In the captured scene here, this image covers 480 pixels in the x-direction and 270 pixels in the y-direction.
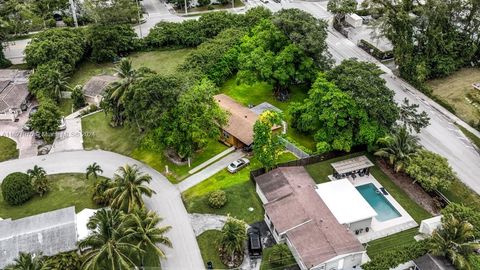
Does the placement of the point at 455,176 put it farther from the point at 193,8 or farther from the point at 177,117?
the point at 193,8

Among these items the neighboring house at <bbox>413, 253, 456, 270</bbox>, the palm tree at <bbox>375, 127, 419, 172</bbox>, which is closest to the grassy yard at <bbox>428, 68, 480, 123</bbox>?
the palm tree at <bbox>375, 127, 419, 172</bbox>

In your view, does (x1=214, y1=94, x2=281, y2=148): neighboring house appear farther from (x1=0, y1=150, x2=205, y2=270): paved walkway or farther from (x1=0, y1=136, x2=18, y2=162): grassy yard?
(x1=0, y1=136, x2=18, y2=162): grassy yard

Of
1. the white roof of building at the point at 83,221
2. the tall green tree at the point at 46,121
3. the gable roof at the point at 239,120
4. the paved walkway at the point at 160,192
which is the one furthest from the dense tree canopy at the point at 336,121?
the tall green tree at the point at 46,121

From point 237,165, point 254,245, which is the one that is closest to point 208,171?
point 237,165

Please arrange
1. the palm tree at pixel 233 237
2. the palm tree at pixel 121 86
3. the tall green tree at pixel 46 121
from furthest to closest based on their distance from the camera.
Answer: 1. the tall green tree at pixel 46 121
2. the palm tree at pixel 121 86
3. the palm tree at pixel 233 237

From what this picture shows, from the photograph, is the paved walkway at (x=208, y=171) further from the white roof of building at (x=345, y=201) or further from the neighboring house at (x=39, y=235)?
the neighboring house at (x=39, y=235)

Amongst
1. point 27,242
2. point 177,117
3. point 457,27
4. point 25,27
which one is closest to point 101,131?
point 177,117

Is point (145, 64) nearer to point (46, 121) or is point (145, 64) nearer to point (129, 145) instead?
point (129, 145)
